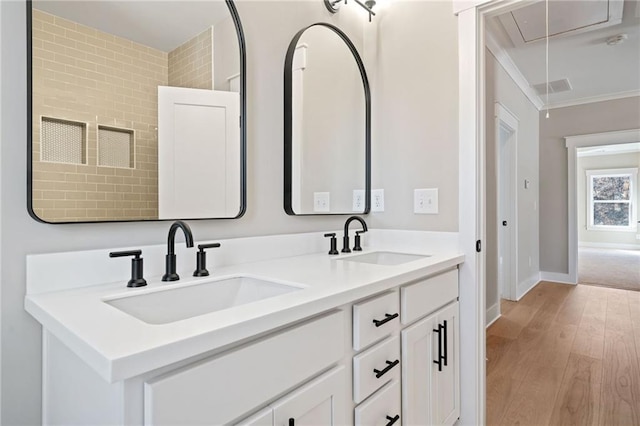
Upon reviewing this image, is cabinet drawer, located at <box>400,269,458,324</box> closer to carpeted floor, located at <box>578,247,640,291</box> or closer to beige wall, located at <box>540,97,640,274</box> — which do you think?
beige wall, located at <box>540,97,640,274</box>

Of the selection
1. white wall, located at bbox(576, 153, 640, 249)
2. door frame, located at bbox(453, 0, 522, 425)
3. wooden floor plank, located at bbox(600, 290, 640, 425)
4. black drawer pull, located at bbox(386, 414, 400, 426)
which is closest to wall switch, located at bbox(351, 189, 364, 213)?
door frame, located at bbox(453, 0, 522, 425)

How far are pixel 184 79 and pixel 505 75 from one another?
11.6ft

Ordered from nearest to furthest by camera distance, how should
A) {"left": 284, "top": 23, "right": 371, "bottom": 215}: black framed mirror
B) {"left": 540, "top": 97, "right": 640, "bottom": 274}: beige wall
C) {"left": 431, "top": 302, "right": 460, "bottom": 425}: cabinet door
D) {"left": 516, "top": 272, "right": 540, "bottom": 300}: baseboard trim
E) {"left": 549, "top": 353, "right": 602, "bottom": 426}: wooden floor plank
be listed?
1. {"left": 431, "top": 302, "right": 460, "bottom": 425}: cabinet door
2. {"left": 284, "top": 23, "right": 371, "bottom": 215}: black framed mirror
3. {"left": 549, "top": 353, "right": 602, "bottom": 426}: wooden floor plank
4. {"left": 516, "top": 272, "right": 540, "bottom": 300}: baseboard trim
5. {"left": 540, "top": 97, "right": 640, "bottom": 274}: beige wall

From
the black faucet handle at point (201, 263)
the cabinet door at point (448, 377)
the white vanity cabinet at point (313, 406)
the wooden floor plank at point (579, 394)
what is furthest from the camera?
the wooden floor plank at point (579, 394)

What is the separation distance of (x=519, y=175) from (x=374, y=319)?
3.90m

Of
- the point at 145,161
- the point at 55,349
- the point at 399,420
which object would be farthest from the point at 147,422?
the point at 399,420

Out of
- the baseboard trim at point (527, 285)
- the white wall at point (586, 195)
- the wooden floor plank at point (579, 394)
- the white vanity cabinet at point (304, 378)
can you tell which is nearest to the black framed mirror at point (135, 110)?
the white vanity cabinet at point (304, 378)

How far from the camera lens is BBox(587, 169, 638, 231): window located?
8.64 metres

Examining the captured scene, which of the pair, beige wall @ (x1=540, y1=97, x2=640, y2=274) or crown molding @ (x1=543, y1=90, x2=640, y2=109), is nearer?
crown molding @ (x1=543, y1=90, x2=640, y2=109)

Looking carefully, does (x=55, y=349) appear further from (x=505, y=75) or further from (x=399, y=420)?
(x=505, y=75)

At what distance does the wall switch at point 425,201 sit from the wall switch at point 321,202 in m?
0.44

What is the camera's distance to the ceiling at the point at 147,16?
3.14 ft

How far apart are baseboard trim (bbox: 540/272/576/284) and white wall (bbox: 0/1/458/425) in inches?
170

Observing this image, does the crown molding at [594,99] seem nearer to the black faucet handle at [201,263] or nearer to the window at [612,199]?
the window at [612,199]
